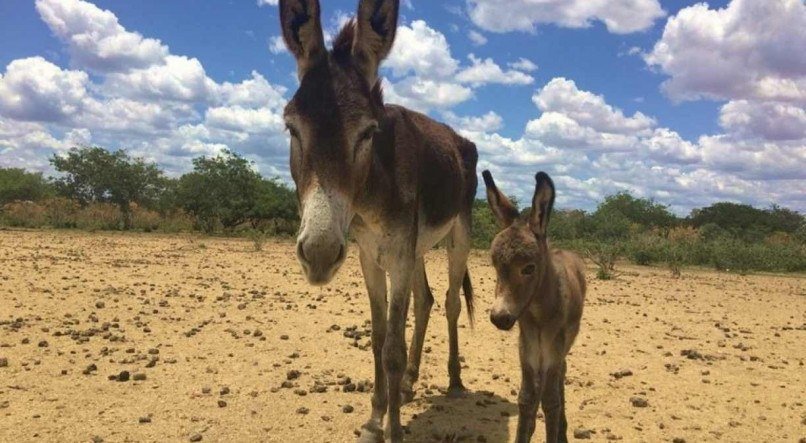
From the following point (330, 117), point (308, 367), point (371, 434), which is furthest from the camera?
point (308, 367)

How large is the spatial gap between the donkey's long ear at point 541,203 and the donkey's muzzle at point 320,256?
185 centimetres

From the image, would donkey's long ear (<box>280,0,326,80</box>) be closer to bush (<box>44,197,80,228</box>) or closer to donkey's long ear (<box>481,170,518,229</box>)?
donkey's long ear (<box>481,170,518,229</box>)

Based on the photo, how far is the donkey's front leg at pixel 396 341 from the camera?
5.00m

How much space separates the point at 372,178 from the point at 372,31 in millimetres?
1123

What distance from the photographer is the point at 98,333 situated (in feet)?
27.6

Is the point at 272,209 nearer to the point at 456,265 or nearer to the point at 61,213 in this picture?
the point at 61,213

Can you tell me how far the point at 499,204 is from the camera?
4793 millimetres

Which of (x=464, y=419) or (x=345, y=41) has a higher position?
(x=345, y=41)

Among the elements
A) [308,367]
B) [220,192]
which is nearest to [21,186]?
[220,192]

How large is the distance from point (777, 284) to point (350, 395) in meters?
20.1

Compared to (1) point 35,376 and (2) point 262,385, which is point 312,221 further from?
(1) point 35,376

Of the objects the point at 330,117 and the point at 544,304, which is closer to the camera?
the point at 330,117

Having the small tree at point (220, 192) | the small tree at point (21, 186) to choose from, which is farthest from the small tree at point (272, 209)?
the small tree at point (21, 186)

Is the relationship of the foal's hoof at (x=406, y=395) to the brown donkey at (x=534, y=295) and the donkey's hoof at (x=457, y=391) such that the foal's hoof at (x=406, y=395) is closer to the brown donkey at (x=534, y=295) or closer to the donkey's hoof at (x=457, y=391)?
the donkey's hoof at (x=457, y=391)
